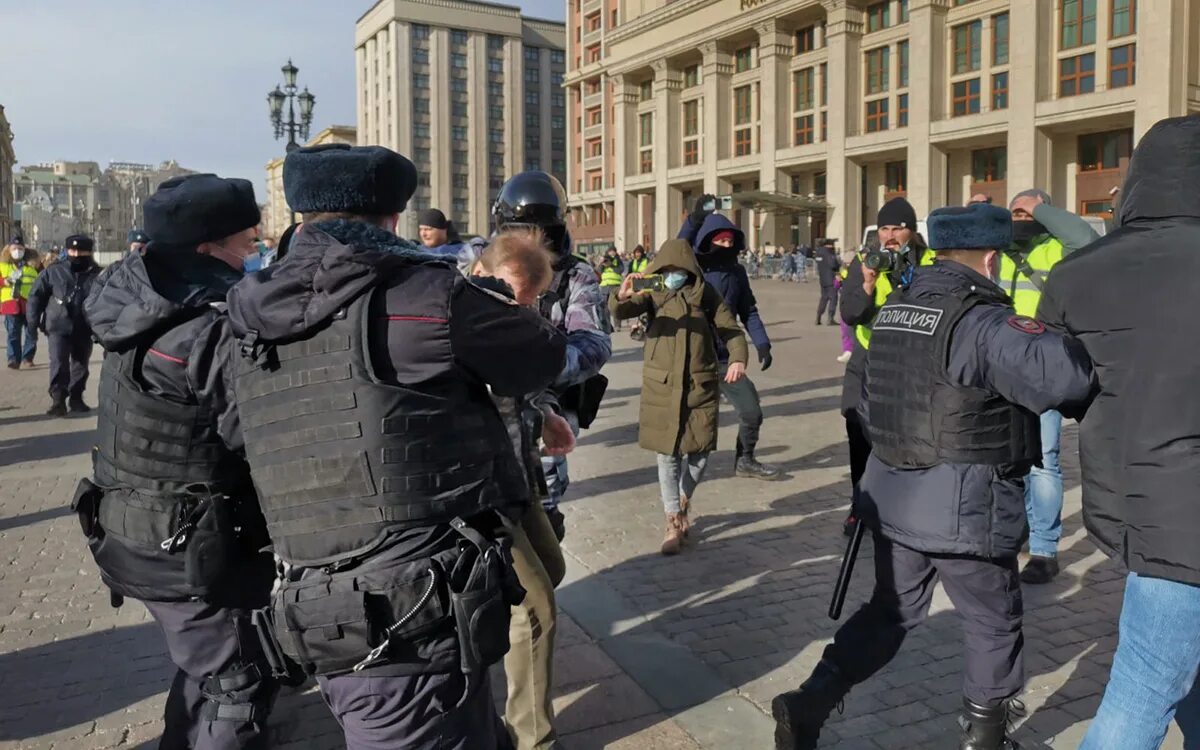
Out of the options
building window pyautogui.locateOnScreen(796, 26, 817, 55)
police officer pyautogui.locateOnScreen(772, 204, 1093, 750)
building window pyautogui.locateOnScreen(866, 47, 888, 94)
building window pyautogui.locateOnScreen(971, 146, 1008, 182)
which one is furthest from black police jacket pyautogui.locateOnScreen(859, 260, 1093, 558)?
building window pyautogui.locateOnScreen(796, 26, 817, 55)

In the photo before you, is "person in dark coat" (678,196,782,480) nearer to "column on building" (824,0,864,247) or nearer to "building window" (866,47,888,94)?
"column on building" (824,0,864,247)

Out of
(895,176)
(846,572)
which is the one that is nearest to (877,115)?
(895,176)

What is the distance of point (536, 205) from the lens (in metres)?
3.77

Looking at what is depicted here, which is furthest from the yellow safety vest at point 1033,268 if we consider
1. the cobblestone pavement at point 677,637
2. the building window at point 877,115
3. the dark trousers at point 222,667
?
the building window at point 877,115

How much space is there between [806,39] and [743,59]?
5240mm

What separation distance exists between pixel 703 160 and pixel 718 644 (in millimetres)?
58357

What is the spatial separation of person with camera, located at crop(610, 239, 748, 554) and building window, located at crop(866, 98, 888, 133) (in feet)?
155

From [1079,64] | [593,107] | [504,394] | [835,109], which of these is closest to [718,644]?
[504,394]

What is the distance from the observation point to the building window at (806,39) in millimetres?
53688

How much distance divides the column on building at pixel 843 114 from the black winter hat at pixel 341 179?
49.8m

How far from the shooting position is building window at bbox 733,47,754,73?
57.8 m

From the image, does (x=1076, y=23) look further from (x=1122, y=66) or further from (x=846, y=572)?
(x=846, y=572)

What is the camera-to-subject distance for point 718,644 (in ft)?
14.3

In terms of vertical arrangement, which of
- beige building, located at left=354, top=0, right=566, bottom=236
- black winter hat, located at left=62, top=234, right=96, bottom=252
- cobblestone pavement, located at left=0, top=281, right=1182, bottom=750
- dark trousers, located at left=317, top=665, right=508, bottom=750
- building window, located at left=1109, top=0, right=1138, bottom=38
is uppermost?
beige building, located at left=354, top=0, right=566, bottom=236
